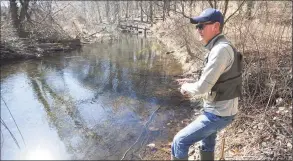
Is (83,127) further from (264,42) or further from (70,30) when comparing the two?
(70,30)

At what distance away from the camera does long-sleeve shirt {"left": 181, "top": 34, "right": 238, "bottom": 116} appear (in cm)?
262

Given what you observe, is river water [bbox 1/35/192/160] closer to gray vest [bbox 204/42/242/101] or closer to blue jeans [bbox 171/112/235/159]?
blue jeans [bbox 171/112/235/159]

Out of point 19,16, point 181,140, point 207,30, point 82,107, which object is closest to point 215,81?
point 207,30

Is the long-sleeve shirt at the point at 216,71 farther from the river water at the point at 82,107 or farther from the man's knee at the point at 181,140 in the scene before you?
the river water at the point at 82,107

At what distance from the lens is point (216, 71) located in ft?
8.60

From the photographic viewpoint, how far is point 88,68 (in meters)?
12.9

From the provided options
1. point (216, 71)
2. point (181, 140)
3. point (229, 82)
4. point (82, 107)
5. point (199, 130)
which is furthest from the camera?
point (82, 107)

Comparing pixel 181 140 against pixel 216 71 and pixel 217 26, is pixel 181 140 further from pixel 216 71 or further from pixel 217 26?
pixel 217 26

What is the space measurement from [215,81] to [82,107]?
569 centimetres

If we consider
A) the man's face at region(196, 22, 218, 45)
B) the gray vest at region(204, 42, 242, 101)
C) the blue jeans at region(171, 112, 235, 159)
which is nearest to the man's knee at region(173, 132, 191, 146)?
the blue jeans at region(171, 112, 235, 159)

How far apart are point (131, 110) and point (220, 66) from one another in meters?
5.11

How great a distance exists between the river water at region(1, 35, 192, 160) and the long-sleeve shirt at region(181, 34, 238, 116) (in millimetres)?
2682

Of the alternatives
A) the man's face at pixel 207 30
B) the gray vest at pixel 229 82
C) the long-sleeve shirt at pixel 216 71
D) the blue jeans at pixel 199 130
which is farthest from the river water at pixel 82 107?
the man's face at pixel 207 30

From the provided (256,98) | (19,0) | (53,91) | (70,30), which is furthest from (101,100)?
(70,30)
